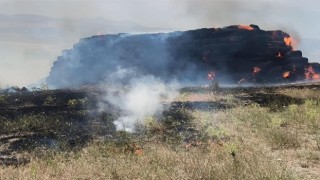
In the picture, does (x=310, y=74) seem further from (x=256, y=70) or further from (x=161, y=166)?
(x=161, y=166)

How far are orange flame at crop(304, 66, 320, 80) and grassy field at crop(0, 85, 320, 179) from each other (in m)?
41.3

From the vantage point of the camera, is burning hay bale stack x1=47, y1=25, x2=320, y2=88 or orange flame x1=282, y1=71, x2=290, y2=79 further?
burning hay bale stack x1=47, y1=25, x2=320, y2=88

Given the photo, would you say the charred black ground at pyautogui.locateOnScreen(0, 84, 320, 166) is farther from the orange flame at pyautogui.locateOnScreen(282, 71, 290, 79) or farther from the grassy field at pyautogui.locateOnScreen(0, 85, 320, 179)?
the orange flame at pyautogui.locateOnScreen(282, 71, 290, 79)

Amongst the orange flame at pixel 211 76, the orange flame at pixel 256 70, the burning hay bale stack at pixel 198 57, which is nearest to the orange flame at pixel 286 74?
the burning hay bale stack at pixel 198 57

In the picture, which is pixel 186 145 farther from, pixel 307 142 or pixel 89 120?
pixel 89 120

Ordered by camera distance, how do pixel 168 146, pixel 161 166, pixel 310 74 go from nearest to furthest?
pixel 161 166 → pixel 168 146 → pixel 310 74

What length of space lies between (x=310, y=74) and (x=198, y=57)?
19450 millimetres

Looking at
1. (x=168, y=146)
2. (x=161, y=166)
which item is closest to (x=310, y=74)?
(x=168, y=146)

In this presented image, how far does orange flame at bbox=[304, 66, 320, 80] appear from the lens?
5549 centimetres

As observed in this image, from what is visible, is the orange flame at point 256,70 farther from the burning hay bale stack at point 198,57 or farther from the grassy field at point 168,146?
the grassy field at point 168,146

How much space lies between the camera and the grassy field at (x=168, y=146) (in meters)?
7.49

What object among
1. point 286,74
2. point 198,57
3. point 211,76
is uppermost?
point 198,57

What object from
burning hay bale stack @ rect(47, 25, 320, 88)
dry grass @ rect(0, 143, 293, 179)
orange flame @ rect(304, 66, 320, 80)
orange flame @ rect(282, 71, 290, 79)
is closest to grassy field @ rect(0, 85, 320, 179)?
dry grass @ rect(0, 143, 293, 179)

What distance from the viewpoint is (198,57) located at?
66.9 metres
